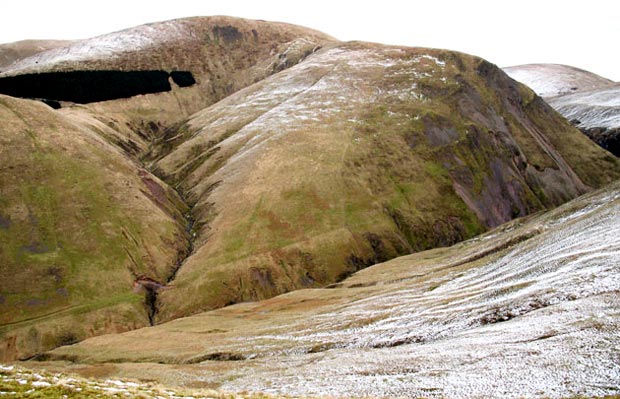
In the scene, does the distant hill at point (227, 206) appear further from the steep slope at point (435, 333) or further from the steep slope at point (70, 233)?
the steep slope at point (435, 333)

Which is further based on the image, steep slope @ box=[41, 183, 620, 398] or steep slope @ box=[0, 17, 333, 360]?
steep slope @ box=[0, 17, 333, 360]

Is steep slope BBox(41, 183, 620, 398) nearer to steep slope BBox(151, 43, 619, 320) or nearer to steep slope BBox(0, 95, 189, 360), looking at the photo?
steep slope BBox(0, 95, 189, 360)

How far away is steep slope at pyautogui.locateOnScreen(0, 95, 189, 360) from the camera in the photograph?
105m

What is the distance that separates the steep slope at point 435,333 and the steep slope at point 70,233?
1041 centimetres

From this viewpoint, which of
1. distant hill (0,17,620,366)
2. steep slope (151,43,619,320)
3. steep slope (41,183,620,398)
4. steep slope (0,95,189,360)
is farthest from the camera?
steep slope (151,43,619,320)

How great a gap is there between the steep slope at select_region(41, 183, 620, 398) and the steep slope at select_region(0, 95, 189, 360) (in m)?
10.4

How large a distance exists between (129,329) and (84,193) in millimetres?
46150

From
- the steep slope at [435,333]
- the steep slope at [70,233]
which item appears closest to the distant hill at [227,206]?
the steep slope at [70,233]

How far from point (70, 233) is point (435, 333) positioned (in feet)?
321

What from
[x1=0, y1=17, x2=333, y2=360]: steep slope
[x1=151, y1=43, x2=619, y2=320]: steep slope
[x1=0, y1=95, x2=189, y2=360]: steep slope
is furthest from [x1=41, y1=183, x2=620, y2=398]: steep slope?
[x1=151, y1=43, x2=619, y2=320]: steep slope

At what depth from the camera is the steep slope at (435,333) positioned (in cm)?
3903

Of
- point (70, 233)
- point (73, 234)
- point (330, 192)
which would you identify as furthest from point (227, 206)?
point (70, 233)

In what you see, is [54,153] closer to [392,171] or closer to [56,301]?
[56,301]

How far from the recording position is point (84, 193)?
13625 centimetres
